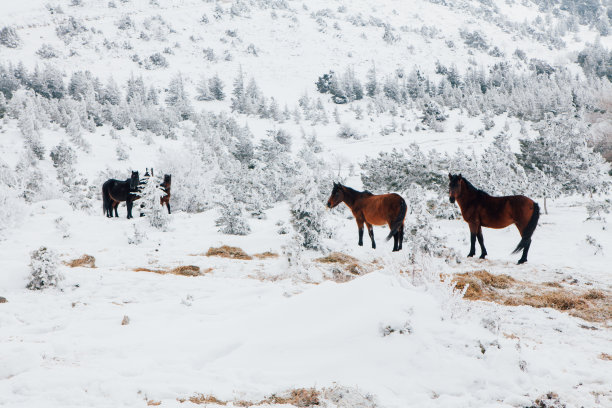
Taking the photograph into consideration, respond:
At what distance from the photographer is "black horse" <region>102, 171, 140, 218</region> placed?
→ 13641mm

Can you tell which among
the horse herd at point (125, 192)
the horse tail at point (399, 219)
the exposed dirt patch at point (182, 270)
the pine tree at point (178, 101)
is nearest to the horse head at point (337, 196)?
the horse tail at point (399, 219)

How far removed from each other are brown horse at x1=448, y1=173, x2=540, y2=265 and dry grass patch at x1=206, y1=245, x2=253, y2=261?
519 centimetres

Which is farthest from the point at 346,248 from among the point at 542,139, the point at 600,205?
the point at 542,139

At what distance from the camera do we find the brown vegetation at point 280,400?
9.63 feet

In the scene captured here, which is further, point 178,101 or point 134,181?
point 178,101

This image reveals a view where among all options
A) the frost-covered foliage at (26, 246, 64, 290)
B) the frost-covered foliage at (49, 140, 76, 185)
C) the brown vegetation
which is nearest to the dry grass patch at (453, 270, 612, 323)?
the brown vegetation

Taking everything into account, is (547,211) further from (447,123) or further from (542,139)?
(447,123)

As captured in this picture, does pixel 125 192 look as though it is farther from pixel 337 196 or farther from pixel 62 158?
pixel 62 158

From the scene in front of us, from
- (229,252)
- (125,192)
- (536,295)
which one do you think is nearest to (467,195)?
(536,295)

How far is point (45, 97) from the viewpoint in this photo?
126ft

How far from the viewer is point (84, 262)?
7523 mm

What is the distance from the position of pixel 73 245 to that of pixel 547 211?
17.3 meters

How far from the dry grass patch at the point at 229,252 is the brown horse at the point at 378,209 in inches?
114

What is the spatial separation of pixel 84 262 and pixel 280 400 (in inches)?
246
